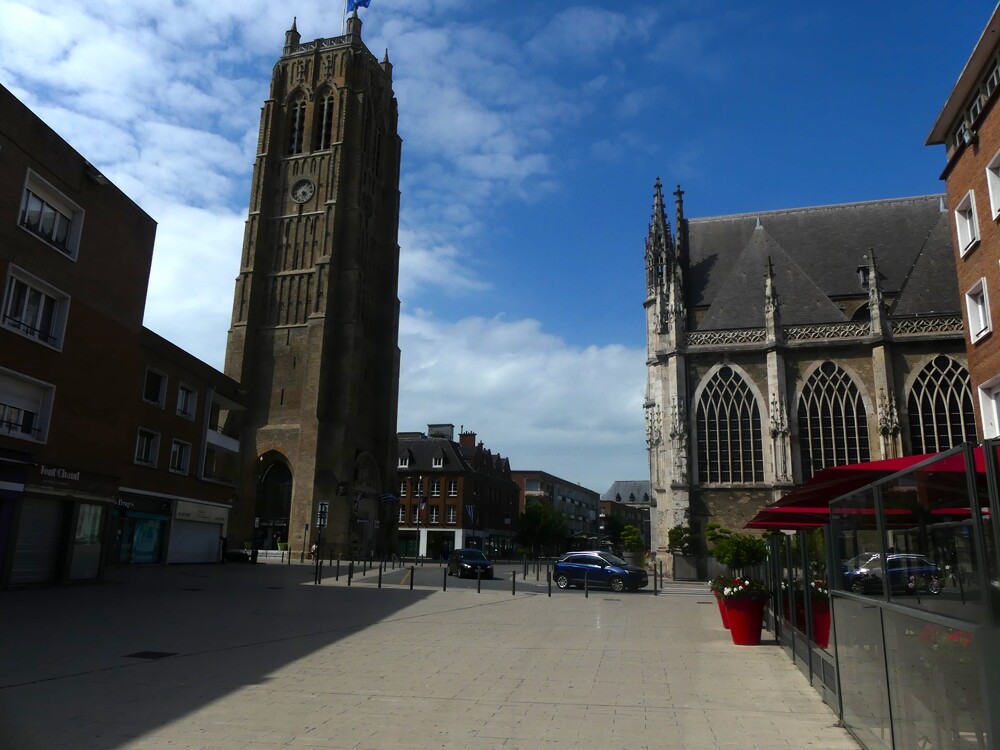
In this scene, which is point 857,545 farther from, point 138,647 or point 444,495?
point 444,495

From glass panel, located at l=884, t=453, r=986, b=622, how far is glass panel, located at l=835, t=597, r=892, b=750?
0.69m

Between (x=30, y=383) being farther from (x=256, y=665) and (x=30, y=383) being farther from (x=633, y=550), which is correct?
(x=633, y=550)

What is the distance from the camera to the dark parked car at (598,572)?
82.6 feet

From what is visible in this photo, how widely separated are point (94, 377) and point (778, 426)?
2764 cm

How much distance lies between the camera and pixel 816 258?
40875 millimetres

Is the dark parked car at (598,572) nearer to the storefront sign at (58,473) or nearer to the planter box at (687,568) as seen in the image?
the planter box at (687,568)

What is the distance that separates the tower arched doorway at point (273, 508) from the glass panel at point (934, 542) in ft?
158

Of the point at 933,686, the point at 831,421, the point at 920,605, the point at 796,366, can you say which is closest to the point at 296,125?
the point at 796,366

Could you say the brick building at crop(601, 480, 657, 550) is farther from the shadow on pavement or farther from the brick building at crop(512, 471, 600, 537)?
the shadow on pavement

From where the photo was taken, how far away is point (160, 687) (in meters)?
7.32

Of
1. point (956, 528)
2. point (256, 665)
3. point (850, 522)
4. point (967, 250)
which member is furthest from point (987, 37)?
point (256, 665)

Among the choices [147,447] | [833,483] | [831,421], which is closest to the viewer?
[833,483]

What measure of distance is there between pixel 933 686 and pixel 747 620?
26.6ft

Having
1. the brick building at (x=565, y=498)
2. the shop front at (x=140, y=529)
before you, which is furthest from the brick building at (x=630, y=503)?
the shop front at (x=140, y=529)
